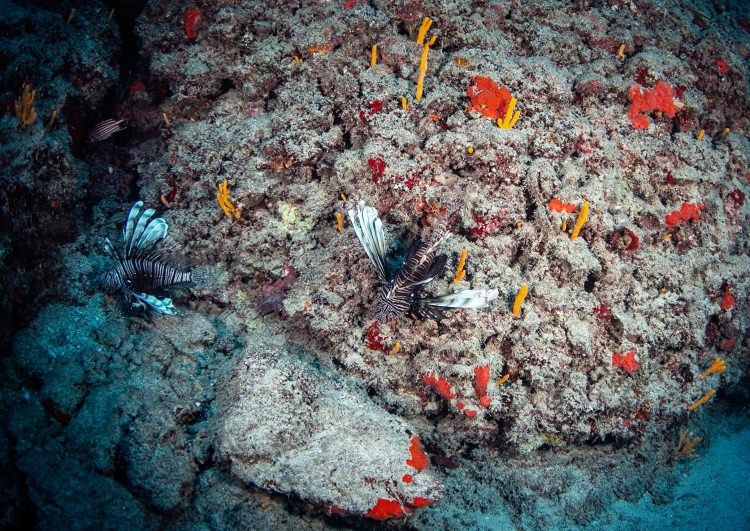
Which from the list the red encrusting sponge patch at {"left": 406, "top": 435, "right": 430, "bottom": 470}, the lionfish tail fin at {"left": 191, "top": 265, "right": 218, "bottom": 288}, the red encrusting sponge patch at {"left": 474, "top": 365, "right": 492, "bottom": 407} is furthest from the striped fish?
the red encrusting sponge patch at {"left": 474, "top": 365, "right": 492, "bottom": 407}

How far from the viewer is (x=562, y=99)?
4.68m

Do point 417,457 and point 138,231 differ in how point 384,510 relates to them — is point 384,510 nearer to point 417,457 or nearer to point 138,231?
point 417,457

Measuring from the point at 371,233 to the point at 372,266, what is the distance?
0.63 metres

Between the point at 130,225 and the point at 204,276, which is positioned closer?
the point at 130,225

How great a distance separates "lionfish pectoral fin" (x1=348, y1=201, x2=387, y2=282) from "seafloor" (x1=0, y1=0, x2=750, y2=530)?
534 mm

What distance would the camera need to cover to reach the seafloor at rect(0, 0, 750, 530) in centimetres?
319

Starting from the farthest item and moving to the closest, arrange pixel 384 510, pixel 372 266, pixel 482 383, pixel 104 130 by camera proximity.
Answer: pixel 104 130, pixel 372 266, pixel 482 383, pixel 384 510

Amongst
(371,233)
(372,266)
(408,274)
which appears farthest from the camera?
(372,266)

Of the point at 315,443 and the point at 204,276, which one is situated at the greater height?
the point at 315,443

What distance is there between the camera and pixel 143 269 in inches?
149

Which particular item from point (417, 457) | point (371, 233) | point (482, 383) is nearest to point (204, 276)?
point (371, 233)

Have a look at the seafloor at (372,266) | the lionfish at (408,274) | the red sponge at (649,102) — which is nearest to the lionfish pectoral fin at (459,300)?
the lionfish at (408,274)

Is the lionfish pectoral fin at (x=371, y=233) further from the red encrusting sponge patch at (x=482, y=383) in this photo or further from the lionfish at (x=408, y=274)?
the red encrusting sponge patch at (x=482, y=383)

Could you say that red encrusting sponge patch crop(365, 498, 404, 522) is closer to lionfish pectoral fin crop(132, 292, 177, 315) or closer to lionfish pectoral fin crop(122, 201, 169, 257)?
lionfish pectoral fin crop(132, 292, 177, 315)
